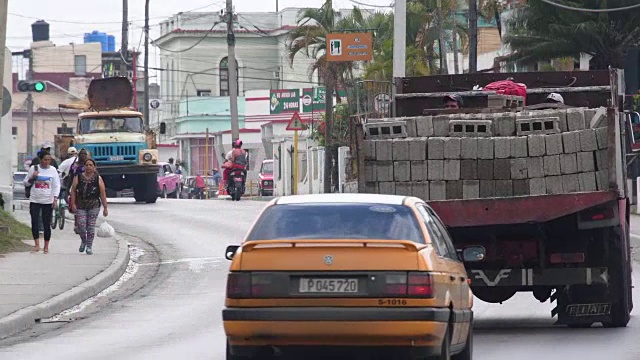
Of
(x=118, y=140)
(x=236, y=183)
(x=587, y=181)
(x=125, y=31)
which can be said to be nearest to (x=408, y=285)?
(x=587, y=181)

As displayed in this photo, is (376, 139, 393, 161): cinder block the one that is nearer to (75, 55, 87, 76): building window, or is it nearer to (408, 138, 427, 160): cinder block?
(408, 138, 427, 160): cinder block

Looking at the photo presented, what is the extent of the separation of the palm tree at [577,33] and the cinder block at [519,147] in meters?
30.2

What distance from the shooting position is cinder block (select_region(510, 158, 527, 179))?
14633mm

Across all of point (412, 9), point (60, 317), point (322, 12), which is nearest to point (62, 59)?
point (322, 12)

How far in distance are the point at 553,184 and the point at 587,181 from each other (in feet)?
1.06

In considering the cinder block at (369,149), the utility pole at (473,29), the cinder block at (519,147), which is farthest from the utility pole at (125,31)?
the cinder block at (519,147)

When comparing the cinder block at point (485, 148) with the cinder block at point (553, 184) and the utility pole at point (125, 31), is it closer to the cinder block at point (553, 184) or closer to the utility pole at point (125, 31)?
the cinder block at point (553, 184)

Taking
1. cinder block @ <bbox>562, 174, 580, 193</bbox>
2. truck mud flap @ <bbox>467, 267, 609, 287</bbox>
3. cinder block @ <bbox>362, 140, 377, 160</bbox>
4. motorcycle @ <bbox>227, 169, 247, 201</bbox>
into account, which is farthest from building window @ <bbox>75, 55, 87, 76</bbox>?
cinder block @ <bbox>562, 174, 580, 193</bbox>

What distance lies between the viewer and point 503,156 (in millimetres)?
14703

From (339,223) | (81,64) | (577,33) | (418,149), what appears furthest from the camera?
(81,64)

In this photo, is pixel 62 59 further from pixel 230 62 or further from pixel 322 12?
pixel 230 62

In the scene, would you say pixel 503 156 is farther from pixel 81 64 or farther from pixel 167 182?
pixel 81 64

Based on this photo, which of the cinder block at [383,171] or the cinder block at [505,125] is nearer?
the cinder block at [505,125]

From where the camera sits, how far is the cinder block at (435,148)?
14.8 meters
